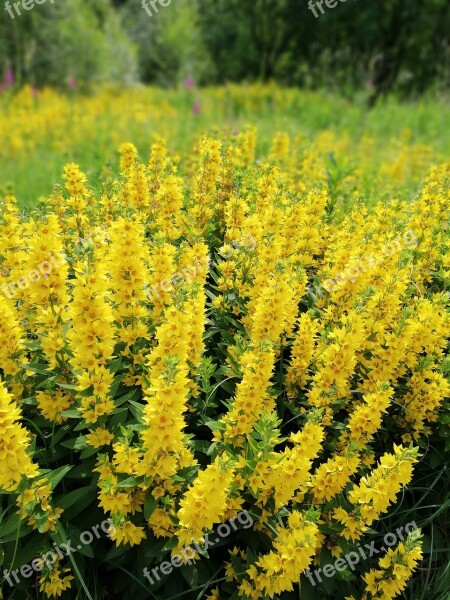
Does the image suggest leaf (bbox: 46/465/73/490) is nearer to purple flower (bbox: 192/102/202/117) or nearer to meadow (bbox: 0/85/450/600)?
meadow (bbox: 0/85/450/600)

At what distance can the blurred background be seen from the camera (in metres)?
14.7

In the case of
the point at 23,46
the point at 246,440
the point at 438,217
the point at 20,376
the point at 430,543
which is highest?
the point at 23,46

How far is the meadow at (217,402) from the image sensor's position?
2.06 meters

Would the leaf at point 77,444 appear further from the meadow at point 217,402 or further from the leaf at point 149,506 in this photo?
the leaf at point 149,506

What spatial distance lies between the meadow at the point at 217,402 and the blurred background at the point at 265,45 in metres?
12.0

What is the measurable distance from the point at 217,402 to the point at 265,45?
624 inches

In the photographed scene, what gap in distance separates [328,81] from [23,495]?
47.3 ft

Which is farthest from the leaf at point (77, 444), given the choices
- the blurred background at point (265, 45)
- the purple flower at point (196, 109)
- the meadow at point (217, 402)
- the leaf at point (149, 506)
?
the blurred background at point (265, 45)

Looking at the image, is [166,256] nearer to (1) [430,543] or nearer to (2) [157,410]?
(2) [157,410]

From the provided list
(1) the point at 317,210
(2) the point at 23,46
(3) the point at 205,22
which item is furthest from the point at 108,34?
(1) the point at 317,210

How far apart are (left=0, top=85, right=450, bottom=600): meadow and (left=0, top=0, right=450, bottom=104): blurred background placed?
12.0 m

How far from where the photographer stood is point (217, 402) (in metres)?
2.65

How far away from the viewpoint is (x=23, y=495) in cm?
200

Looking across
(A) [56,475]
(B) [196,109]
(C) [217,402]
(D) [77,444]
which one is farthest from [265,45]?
Answer: (A) [56,475]
